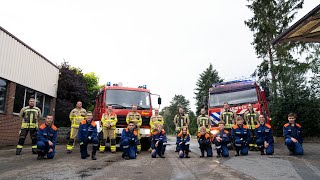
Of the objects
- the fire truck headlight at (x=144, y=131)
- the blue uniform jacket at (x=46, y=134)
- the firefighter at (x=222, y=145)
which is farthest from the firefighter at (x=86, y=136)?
the firefighter at (x=222, y=145)

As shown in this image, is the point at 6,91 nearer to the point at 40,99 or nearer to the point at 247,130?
the point at 40,99

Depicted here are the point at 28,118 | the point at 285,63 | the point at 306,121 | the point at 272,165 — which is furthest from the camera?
the point at 285,63

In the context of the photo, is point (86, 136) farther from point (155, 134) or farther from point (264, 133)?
point (264, 133)

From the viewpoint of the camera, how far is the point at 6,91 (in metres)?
13.6

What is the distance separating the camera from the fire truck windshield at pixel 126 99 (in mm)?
11930

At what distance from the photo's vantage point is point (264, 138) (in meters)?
10.1

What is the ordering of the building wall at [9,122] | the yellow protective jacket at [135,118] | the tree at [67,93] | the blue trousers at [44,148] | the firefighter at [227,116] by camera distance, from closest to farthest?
the blue trousers at [44,148]
the yellow protective jacket at [135,118]
the firefighter at [227,116]
the building wall at [9,122]
the tree at [67,93]

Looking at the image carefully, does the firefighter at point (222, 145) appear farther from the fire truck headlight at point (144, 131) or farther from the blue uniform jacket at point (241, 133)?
the fire truck headlight at point (144, 131)

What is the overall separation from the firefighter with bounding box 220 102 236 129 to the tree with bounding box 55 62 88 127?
1362 centimetres

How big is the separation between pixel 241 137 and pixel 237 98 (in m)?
3.04

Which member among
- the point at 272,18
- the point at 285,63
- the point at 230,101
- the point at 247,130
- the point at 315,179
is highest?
the point at 272,18

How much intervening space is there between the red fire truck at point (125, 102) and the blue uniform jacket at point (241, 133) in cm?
349

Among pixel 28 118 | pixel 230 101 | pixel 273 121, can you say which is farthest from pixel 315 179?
pixel 273 121

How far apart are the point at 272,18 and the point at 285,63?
412cm
